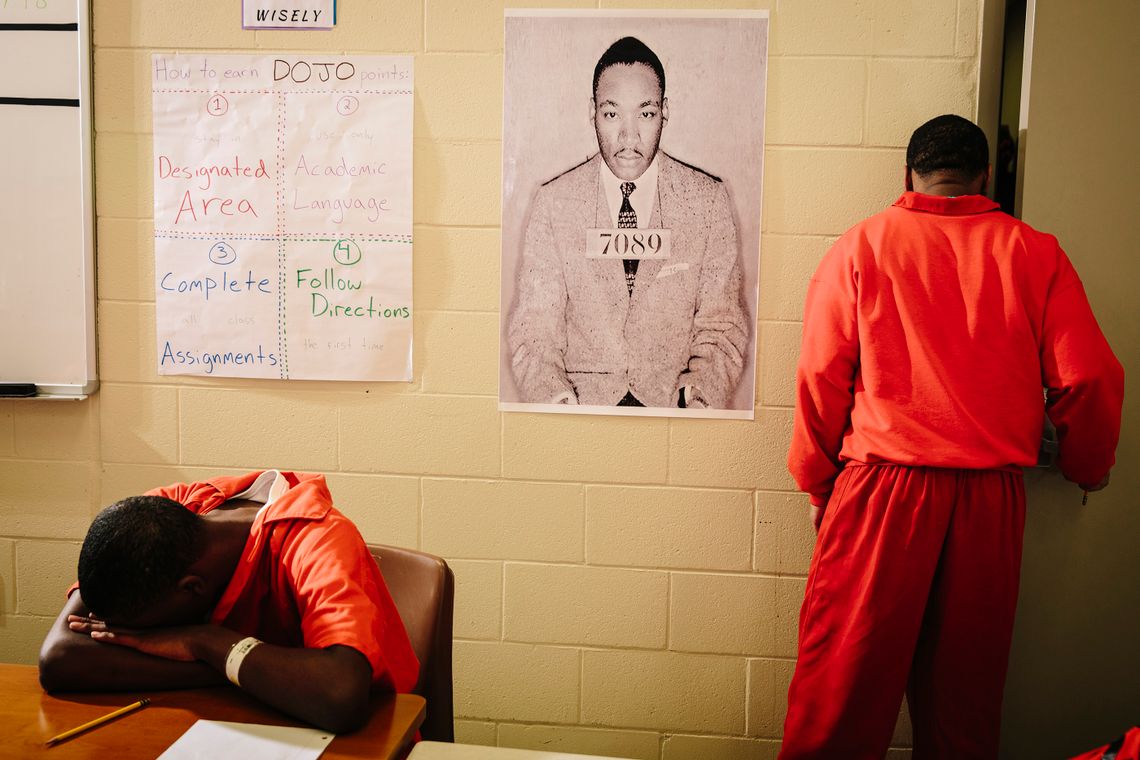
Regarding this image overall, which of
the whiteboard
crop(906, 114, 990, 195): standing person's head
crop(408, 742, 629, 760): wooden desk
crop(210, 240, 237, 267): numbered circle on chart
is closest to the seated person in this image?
crop(408, 742, 629, 760): wooden desk

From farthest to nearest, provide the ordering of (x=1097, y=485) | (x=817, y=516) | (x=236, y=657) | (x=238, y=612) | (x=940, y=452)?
1. (x=817, y=516)
2. (x=1097, y=485)
3. (x=940, y=452)
4. (x=238, y=612)
5. (x=236, y=657)

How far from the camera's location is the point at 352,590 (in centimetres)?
116

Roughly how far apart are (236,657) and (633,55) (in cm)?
172

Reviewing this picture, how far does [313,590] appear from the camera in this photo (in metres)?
1.17

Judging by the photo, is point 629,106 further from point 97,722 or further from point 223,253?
point 97,722

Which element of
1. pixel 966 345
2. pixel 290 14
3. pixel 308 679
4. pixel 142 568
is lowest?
pixel 308 679

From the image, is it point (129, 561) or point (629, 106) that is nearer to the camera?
point (129, 561)

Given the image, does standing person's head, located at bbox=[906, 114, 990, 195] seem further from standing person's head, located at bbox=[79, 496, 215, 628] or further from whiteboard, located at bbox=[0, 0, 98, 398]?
whiteboard, located at bbox=[0, 0, 98, 398]

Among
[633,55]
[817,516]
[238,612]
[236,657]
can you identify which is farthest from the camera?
[633,55]

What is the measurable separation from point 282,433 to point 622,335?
1031 millimetres

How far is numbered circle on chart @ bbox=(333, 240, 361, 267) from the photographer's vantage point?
2.14 meters

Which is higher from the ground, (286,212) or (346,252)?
(286,212)

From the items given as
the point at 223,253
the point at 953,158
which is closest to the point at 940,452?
the point at 953,158

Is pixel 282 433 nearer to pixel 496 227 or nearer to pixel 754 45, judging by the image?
pixel 496 227
